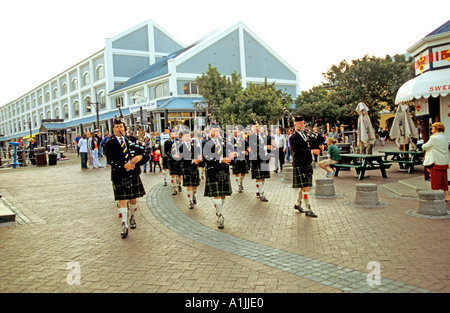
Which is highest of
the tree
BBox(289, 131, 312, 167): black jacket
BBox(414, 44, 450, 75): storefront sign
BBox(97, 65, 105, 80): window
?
BBox(97, 65, 105, 80): window

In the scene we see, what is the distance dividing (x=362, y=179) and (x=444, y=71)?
448 cm

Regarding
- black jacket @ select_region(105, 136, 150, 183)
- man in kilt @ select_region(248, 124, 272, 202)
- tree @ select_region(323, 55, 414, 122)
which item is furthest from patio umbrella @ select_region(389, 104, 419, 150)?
tree @ select_region(323, 55, 414, 122)

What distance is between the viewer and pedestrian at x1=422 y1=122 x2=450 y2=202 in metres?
8.46

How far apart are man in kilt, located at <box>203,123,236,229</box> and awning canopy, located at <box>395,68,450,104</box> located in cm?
591

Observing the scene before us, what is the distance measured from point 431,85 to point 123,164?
8224 millimetres

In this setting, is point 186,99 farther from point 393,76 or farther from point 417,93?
point 417,93

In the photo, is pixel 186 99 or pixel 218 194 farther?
pixel 186 99

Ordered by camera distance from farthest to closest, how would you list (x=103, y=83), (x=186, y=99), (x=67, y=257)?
(x=103, y=83) < (x=186, y=99) < (x=67, y=257)

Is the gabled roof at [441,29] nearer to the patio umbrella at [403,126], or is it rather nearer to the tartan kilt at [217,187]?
the patio umbrella at [403,126]

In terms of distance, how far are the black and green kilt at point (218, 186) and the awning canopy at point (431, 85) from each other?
20.1ft

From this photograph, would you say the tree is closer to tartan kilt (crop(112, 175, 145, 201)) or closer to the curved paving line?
the curved paving line

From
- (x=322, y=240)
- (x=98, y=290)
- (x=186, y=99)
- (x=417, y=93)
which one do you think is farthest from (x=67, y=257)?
(x=186, y=99)

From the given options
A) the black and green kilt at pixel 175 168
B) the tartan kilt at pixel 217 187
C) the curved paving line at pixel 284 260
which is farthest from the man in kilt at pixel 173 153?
the tartan kilt at pixel 217 187

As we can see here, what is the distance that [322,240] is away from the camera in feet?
20.3
